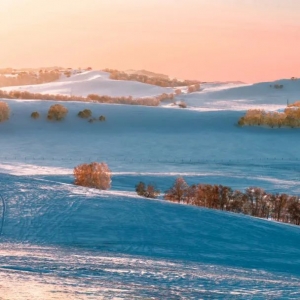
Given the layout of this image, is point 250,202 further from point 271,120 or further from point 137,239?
point 271,120

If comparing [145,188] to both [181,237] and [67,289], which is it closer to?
[181,237]

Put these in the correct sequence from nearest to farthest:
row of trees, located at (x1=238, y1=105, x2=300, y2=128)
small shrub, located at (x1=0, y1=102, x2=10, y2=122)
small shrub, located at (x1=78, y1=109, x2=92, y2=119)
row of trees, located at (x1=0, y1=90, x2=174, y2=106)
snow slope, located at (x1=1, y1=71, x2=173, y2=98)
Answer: small shrub, located at (x1=0, y1=102, x2=10, y2=122) < row of trees, located at (x1=238, y1=105, x2=300, y2=128) < small shrub, located at (x1=78, y1=109, x2=92, y2=119) < row of trees, located at (x1=0, y1=90, x2=174, y2=106) < snow slope, located at (x1=1, y1=71, x2=173, y2=98)

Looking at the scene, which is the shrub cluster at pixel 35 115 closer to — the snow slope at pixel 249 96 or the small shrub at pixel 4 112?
the small shrub at pixel 4 112

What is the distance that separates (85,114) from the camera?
64.4m

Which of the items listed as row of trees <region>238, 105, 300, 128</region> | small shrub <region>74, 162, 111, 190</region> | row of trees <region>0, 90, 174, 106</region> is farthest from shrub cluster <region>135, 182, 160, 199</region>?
row of trees <region>0, 90, 174, 106</region>

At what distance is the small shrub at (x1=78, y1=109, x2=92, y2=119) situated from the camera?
64.2m

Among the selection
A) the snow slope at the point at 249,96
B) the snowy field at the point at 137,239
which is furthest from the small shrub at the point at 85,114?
the snow slope at the point at 249,96

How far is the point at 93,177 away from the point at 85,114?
3357cm

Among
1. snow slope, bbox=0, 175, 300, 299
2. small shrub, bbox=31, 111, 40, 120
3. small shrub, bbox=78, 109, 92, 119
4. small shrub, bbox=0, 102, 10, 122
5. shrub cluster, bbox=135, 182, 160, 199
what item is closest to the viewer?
snow slope, bbox=0, 175, 300, 299

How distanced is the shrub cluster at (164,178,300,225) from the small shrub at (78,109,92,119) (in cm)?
3700

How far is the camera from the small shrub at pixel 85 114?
64.2 meters

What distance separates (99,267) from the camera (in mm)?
14227

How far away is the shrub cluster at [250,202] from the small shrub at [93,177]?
419cm

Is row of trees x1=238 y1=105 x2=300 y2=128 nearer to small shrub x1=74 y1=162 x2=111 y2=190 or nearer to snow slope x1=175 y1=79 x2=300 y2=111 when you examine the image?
snow slope x1=175 y1=79 x2=300 y2=111
